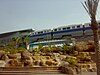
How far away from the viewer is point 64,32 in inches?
2012

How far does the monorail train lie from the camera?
49234 millimetres

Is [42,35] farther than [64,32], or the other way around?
[42,35]

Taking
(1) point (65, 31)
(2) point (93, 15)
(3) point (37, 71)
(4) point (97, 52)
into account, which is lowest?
(3) point (37, 71)

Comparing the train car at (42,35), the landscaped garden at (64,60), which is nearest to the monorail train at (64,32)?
the train car at (42,35)

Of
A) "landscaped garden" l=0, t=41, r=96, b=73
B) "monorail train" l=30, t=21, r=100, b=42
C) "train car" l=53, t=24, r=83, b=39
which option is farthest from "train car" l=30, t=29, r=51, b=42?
"landscaped garden" l=0, t=41, r=96, b=73

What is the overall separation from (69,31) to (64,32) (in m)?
1.22

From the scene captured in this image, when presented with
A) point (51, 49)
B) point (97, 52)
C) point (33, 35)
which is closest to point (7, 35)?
point (33, 35)

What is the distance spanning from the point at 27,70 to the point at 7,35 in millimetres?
46992

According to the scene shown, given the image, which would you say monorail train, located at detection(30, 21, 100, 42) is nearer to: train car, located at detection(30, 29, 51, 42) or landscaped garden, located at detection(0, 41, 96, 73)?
train car, located at detection(30, 29, 51, 42)

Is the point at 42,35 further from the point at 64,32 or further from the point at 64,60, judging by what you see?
the point at 64,60

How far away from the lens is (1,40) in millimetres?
67188

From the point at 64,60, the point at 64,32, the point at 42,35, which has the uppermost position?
the point at 64,32

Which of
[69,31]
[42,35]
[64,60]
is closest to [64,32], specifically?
[69,31]

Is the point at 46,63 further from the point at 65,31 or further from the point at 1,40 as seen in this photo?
the point at 1,40
